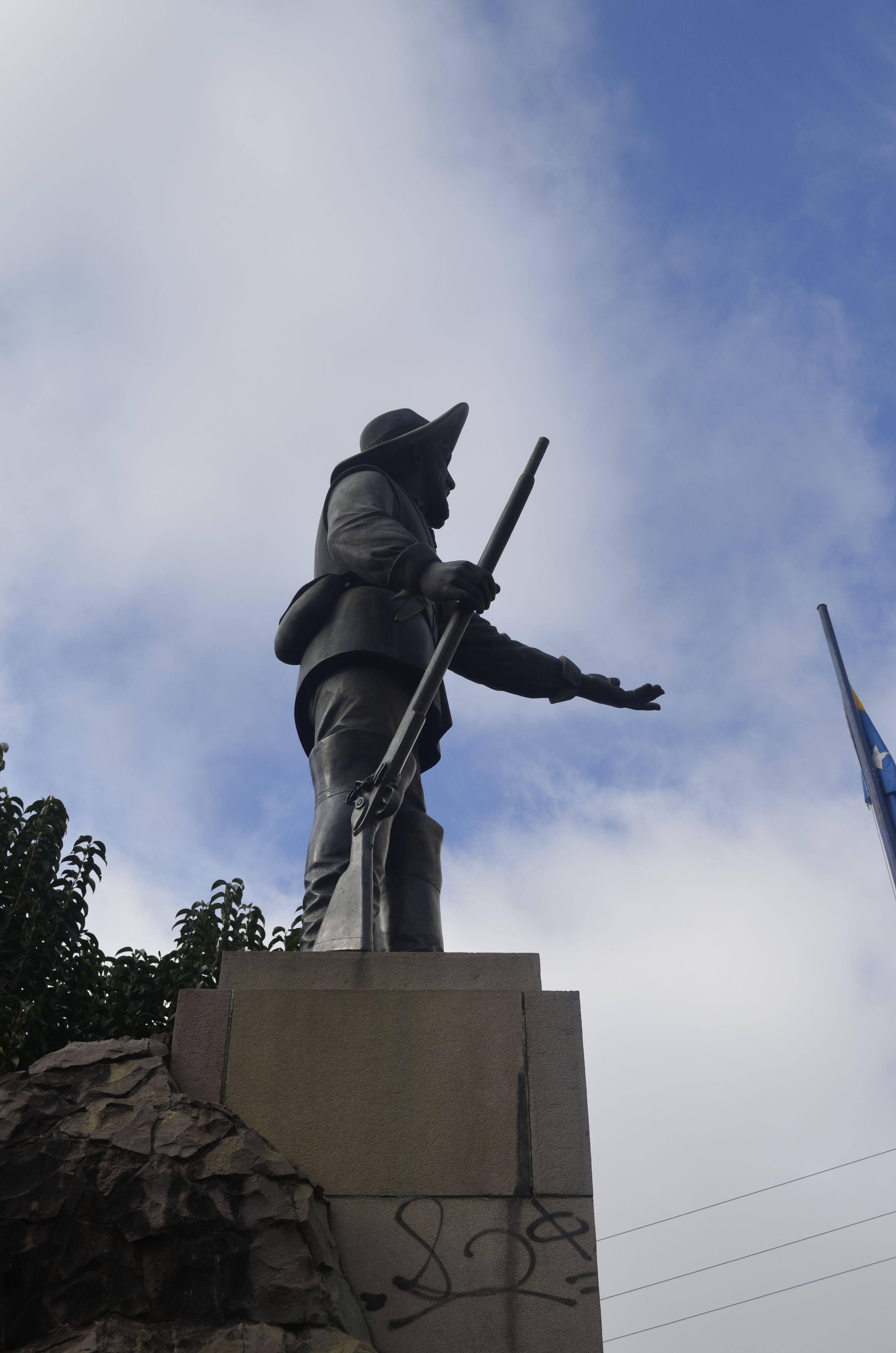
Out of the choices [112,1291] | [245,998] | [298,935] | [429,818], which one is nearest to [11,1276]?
[112,1291]

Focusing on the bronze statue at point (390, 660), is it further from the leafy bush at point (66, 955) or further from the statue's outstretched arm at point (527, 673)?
the leafy bush at point (66, 955)

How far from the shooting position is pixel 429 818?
508 centimetres

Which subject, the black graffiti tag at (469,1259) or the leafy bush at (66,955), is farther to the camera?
the leafy bush at (66,955)

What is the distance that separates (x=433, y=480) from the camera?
6129mm

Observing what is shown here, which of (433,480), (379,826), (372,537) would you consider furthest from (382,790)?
(433,480)

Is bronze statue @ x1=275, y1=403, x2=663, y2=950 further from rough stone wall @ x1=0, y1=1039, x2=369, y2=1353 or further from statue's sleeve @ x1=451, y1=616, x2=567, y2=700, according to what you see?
rough stone wall @ x1=0, y1=1039, x2=369, y2=1353

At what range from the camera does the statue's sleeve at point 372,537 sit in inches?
195

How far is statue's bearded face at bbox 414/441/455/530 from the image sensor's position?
6.12m

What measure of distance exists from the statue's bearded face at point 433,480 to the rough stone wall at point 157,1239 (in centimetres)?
356

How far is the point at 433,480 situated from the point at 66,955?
6.34 metres

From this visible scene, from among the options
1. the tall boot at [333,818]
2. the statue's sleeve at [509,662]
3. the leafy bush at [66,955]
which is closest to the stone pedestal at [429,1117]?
the tall boot at [333,818]

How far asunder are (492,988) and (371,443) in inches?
128

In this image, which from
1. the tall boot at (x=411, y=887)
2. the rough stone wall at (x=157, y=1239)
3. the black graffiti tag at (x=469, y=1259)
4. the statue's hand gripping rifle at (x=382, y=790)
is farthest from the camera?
the tall boot at (x=411, y=887)

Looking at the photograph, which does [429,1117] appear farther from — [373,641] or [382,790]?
[373,641]
